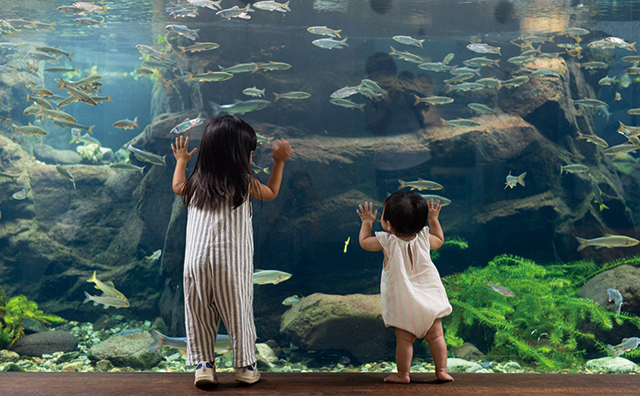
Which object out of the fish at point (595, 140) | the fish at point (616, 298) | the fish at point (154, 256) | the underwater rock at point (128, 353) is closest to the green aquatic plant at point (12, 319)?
the underwater rock at point (128, 353)

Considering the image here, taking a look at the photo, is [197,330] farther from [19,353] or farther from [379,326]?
[19,353]

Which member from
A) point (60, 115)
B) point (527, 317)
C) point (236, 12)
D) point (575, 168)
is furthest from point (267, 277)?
point (575, 168)

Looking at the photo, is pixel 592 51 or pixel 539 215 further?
pixel 592 51

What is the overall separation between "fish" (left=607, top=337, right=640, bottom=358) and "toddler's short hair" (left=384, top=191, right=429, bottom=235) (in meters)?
4.28

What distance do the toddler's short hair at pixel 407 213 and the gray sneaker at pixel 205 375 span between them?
133 centimetres

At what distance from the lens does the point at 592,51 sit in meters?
8.95

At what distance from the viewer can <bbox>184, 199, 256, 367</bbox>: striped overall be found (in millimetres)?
2084

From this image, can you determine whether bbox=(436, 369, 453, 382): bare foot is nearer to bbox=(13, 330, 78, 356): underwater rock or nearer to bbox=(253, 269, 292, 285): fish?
bbox=(253, 269, 292, 285): fish

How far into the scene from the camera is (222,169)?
2199 mm

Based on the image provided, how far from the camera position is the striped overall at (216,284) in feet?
6.84

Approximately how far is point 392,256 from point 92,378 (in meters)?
1.92

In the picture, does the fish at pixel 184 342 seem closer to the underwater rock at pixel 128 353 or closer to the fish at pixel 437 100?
the underwater rock at pixel 128 353

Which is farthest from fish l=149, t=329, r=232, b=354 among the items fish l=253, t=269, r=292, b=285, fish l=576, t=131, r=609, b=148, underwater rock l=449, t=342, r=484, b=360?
fish l=576, t=131, r=609, b=148

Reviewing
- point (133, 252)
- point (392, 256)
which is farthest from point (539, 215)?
point (133, 252)
